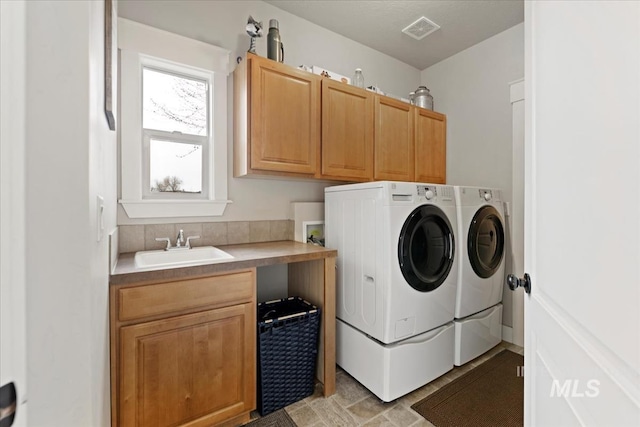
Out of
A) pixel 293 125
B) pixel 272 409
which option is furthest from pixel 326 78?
pixel 272 409

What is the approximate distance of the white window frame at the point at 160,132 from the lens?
1.76m

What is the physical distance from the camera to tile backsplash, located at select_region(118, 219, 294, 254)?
1.78 m

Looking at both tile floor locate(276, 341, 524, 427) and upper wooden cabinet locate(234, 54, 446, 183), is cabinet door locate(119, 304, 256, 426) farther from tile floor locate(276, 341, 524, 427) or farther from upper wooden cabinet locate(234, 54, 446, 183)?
upper wooden cabinet locate(234, 54, 446, 183)

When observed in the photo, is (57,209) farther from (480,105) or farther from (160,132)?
(480,105)

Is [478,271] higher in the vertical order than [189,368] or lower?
higher

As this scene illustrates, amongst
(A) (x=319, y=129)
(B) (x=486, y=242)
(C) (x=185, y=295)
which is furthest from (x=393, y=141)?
(C) (x=185, y=295)

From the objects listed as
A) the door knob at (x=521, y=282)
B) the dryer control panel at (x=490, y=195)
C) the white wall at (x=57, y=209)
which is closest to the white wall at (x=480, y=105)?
the dryer control panel at (x=490, y=195)

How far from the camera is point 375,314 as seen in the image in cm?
179

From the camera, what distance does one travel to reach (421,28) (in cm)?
254

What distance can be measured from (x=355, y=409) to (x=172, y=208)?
1.72m

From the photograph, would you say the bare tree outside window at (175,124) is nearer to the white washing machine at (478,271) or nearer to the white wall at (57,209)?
the white wall at (57,209)

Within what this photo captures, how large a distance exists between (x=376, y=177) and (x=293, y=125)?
0.85m
